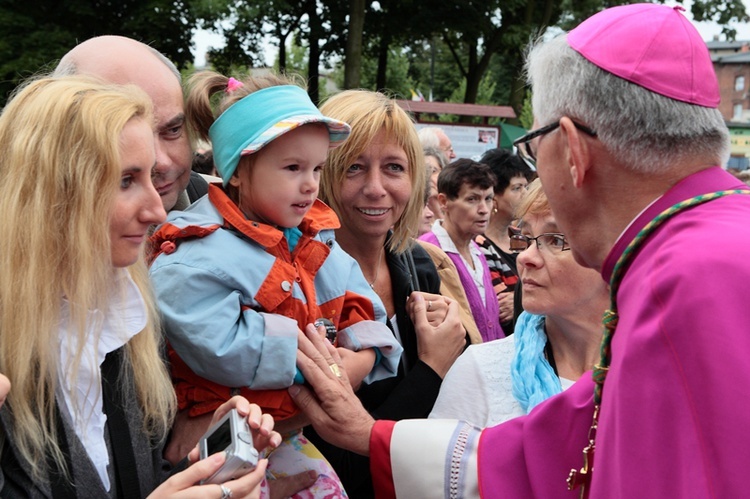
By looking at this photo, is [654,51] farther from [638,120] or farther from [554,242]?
[554,242]

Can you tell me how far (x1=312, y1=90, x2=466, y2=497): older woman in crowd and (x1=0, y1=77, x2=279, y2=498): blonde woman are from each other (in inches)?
44.2

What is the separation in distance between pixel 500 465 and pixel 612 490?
0.75 m

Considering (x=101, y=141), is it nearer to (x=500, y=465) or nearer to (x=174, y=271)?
(x=174, y=271)

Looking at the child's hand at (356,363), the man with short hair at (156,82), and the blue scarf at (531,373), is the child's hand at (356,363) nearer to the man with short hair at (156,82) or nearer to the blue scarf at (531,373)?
the blue scarf at (531,373)

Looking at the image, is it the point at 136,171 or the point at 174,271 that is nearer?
the point at 136,171

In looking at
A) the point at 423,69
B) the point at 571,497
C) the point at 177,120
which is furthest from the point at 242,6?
the point at 423,69

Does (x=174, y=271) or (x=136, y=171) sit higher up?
(x=136, y=171)

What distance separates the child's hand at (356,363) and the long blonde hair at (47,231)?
0.87 m

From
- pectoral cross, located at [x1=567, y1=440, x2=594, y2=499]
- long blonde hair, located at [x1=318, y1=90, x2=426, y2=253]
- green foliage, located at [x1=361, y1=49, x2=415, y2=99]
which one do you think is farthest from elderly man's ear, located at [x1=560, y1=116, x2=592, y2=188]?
green foliage, located at [x1=361, y1=49, x2=415, y2=99]

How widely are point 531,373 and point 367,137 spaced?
1.10 metres

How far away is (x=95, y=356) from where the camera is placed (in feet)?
6.65

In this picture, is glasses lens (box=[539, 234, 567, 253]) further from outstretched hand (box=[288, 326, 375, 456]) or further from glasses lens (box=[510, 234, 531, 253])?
outstretched hand (box=[288, 326, 375, 456])

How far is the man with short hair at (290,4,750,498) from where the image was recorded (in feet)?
4.83

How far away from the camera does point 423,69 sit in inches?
2336
